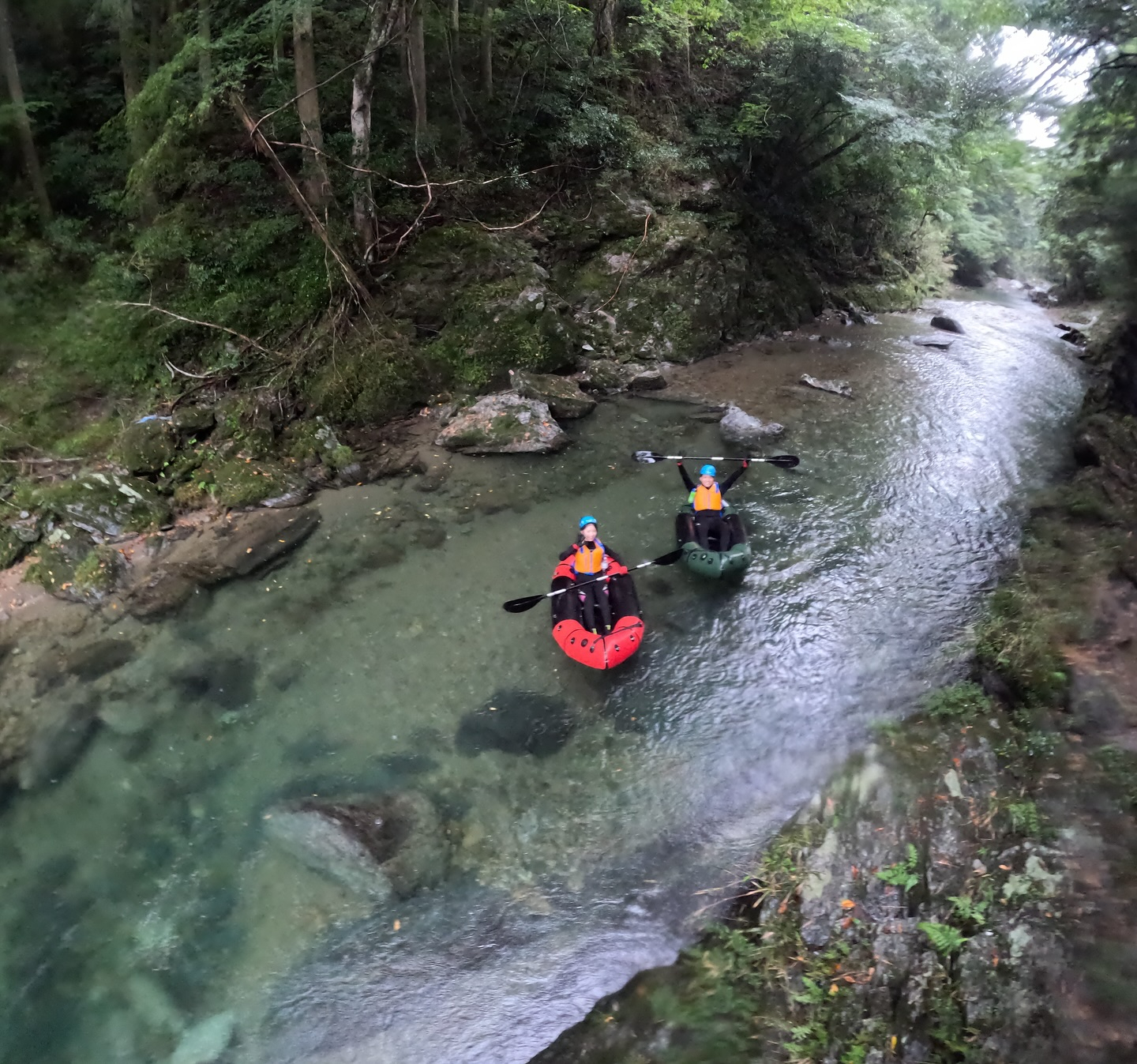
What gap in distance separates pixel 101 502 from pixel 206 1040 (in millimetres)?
6596

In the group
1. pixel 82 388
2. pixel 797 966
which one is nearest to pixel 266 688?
pixel 797 966

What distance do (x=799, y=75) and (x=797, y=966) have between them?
16314 millimetres

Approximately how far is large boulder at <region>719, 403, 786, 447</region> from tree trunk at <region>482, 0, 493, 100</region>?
806 cm

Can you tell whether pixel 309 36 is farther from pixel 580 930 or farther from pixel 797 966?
pixel 797 966

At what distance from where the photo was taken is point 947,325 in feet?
62.1

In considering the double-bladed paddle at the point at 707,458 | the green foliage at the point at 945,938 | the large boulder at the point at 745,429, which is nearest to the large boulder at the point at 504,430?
the double-bladed paddle at the point at 707,458

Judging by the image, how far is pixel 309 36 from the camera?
970cm

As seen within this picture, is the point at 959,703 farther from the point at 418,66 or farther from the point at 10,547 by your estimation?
the point at 418,66

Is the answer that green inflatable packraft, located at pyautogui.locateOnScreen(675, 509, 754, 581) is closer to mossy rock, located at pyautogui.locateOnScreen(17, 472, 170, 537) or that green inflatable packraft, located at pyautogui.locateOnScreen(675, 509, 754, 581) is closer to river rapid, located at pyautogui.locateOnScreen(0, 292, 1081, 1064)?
river rapid, located at pyautogui.locateOnScreen(0, 292, 1081, 1064)

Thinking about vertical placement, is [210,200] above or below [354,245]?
above

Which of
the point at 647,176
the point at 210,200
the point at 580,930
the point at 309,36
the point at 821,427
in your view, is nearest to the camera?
the point at 580,930

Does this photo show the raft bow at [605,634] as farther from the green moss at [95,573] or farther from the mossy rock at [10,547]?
the mossy rock at [10,547]

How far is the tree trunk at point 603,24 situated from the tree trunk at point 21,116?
10.4m

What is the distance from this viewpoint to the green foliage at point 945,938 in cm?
386
